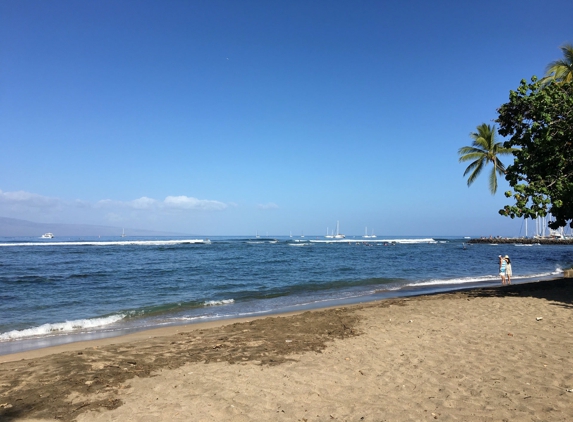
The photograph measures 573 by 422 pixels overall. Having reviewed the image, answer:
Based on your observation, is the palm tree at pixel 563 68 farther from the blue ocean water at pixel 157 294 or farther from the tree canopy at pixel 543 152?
the blue ocean water at pixel 157 294

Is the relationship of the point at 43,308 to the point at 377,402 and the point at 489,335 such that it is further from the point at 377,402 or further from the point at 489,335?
the point at 489,335

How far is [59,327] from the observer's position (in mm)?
10906

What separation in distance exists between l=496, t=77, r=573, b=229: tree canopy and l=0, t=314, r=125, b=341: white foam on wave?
1295cm

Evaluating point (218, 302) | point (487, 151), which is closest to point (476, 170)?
point (487, 151)

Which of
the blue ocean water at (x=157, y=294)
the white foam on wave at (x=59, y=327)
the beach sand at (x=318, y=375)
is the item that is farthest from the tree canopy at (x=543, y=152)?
the white foam on wave at (x=59, y=327)

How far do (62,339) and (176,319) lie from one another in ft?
10.9

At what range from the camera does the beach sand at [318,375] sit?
4441 millimetres

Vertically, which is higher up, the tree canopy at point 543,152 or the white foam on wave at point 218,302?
the tree canopy at point 543,152

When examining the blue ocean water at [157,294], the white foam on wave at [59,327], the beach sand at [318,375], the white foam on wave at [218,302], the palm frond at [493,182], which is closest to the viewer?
the beach sand at [318,375]

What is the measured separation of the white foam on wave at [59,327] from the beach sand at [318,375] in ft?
7.87

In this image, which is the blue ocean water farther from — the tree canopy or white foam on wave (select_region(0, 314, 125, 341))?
the tree canopy

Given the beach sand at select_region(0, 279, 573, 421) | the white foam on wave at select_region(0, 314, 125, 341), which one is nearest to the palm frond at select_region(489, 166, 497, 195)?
the beach sand at select_region(0, 279, 573, 421)

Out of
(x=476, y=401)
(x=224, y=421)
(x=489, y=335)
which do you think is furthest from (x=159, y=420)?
(x=489, y=335)

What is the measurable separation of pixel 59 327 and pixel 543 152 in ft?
52.5
